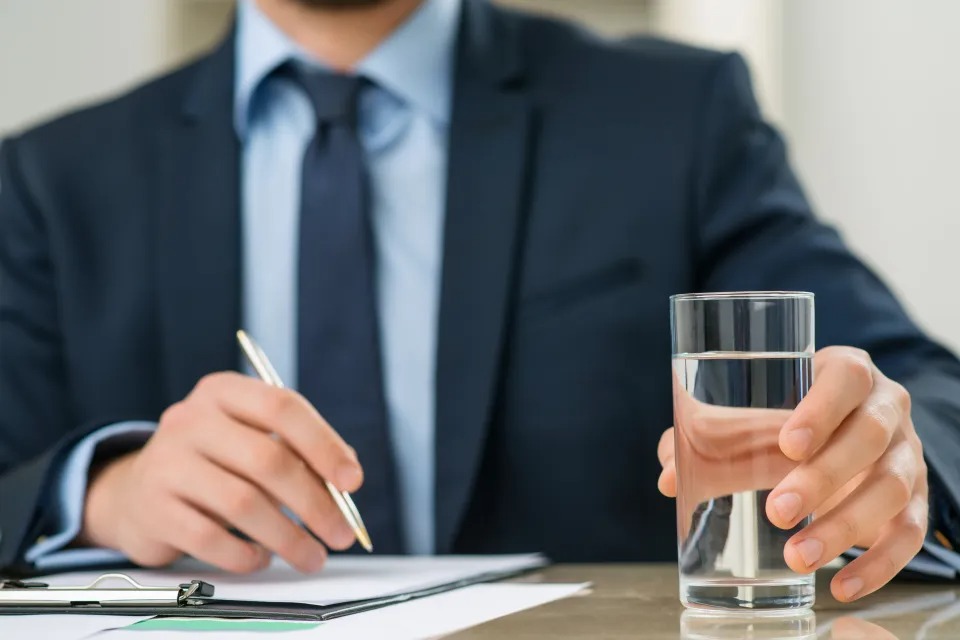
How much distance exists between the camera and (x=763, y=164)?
127 cm

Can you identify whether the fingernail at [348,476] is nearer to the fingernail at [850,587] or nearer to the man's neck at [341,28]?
the fingernail at [850,587]

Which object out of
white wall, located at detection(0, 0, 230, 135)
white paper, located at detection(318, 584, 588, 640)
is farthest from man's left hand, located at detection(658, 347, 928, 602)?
white wall, located at detection(0, 0, 230, 135)

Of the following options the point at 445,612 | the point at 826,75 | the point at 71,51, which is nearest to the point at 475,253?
the point at 445,612

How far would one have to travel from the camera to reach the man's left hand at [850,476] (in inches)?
21.4

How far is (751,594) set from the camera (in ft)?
1.82

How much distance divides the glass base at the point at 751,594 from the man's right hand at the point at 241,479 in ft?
0.77

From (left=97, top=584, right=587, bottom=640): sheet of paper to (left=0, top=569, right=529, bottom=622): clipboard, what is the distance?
11 mm

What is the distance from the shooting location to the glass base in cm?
55

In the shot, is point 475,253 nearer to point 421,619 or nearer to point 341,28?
point 341,28

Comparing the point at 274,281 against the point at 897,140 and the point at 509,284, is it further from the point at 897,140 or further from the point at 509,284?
the point at 897,140

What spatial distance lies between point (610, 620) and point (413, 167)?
2.45ft

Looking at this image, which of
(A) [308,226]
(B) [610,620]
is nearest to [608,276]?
(A) [308,226]

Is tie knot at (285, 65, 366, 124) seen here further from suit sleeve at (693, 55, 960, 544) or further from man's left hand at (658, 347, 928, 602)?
man's left hand at (658, 347, 928, 602)

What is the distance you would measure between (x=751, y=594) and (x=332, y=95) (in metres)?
0.79
